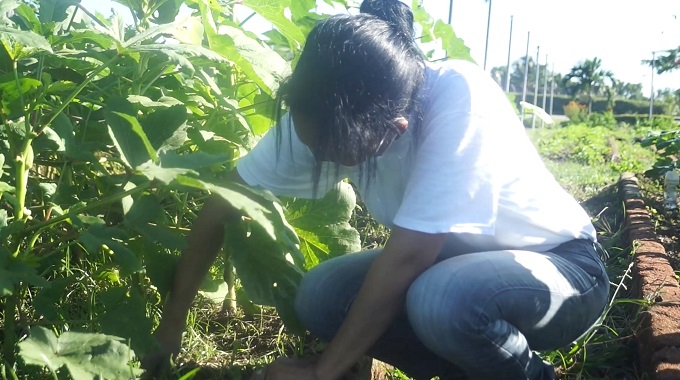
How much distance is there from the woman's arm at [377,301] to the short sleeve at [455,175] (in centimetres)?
4

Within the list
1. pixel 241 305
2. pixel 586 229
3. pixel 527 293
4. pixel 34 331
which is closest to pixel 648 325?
pixel 586 229

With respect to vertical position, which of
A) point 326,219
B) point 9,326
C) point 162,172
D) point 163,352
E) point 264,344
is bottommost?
point 264,344

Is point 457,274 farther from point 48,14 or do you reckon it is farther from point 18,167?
point 48,14

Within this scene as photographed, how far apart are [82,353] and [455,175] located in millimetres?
684

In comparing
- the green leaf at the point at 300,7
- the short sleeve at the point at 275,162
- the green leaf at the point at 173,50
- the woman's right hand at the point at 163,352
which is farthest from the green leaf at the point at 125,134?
the green leaf at the point at 300,7

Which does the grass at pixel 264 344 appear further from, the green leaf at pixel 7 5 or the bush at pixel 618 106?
the bush at pixel 618 106

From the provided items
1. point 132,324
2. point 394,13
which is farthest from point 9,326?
point 394,13

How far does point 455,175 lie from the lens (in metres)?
1.44

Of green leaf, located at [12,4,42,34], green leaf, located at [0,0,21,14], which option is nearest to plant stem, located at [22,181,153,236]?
green leaf, located at [0,0,21,14]

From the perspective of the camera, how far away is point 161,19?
2004mm

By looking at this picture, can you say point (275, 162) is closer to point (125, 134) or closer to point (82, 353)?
point (125, 134)

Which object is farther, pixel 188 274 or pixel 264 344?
pixel 264 344

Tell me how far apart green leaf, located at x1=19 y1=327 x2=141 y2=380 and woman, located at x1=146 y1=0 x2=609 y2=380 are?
31 cm

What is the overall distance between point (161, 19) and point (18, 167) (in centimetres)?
72
